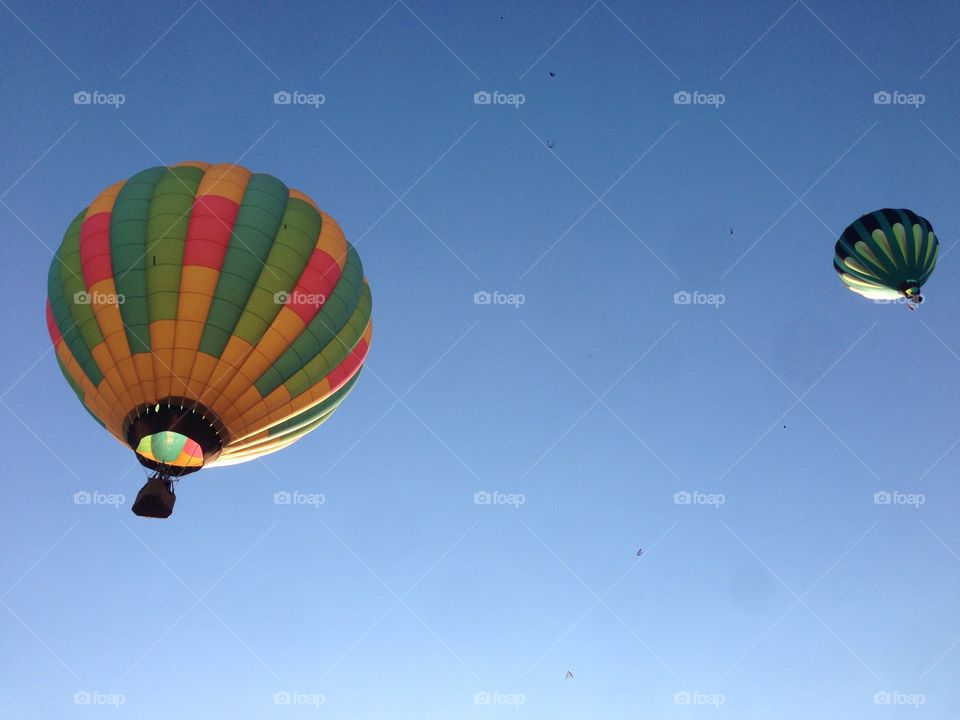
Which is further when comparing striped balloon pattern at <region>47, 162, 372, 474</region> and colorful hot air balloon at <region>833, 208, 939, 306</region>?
colorful hot air balloon at <region>833, 208, 939, 306</region>

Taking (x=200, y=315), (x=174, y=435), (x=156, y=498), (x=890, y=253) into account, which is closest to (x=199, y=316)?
(x=200, y=315)

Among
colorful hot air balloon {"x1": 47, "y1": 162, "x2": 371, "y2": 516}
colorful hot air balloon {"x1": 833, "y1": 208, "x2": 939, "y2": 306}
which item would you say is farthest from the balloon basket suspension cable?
colorful hot air balloon {"x1": 833, "y1": 208, "x2": 939, "y2": 306}

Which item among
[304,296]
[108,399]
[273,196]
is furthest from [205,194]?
[108,399]

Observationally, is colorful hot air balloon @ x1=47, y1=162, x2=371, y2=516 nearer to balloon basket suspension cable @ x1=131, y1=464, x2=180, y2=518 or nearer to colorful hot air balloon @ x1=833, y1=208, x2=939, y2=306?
balloon basket suspension cable @ x1=131, y1=464, x2=180, y2=518

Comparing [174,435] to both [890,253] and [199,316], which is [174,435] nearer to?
[199,316]

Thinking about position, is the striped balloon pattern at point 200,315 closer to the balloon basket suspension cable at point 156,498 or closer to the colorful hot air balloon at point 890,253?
the balloon basket suspension cable at point 156,498
